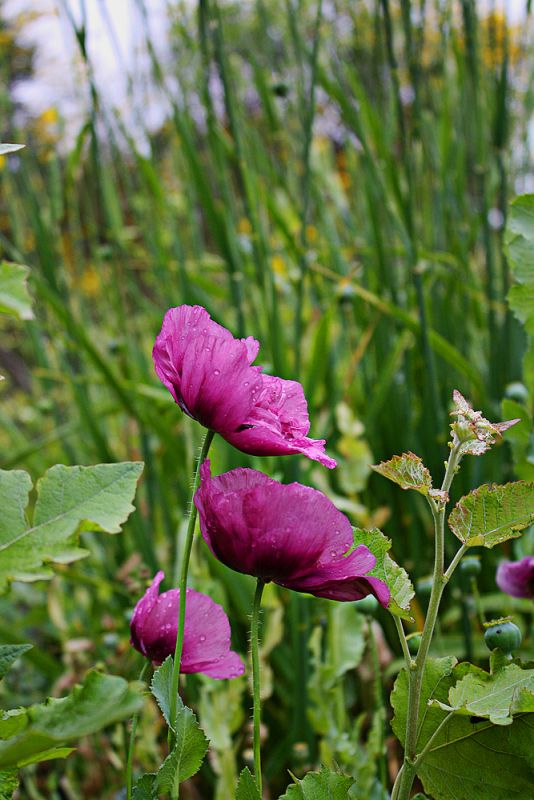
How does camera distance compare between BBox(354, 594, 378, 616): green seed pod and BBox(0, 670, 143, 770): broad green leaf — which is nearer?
A: BBox(0, 670, 143, 770): broad green leaf

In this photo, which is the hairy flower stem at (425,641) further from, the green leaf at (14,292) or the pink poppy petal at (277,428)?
the green leaf at (14,292)

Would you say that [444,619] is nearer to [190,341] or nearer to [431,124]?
[190,341]

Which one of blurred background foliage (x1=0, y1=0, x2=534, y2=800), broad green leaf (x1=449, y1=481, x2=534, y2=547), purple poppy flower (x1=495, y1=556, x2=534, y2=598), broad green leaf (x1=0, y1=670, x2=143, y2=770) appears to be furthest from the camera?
blurred background foliage (x1=0, y1=0, x2=534, y2=800)

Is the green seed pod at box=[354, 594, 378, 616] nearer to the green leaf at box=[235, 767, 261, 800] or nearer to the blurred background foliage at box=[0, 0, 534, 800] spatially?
the blurred background foliage at box=[0, 0, 534, 800]

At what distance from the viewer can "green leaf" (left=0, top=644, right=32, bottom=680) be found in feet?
1.15

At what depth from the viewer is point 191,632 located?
414mm

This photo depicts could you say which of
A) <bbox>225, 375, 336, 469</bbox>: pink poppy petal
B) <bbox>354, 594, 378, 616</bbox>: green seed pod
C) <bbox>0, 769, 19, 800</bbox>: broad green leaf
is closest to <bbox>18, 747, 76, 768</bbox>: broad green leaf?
<bbox>0, 769, 19, 800</bbox>: broad green leaf

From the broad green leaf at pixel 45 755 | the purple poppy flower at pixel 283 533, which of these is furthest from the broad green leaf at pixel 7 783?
the purple poppy flower at pixel 283 533

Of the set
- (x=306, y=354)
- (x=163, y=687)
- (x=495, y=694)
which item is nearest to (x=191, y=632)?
(x=163, y=687)

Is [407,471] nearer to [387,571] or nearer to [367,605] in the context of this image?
[387,571]

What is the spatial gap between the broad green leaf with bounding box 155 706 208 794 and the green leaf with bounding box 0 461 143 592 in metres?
0.10

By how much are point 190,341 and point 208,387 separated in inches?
1.0

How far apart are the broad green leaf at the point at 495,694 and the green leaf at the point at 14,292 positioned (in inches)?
A: 9.7

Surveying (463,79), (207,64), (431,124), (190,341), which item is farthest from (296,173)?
(190,341)
